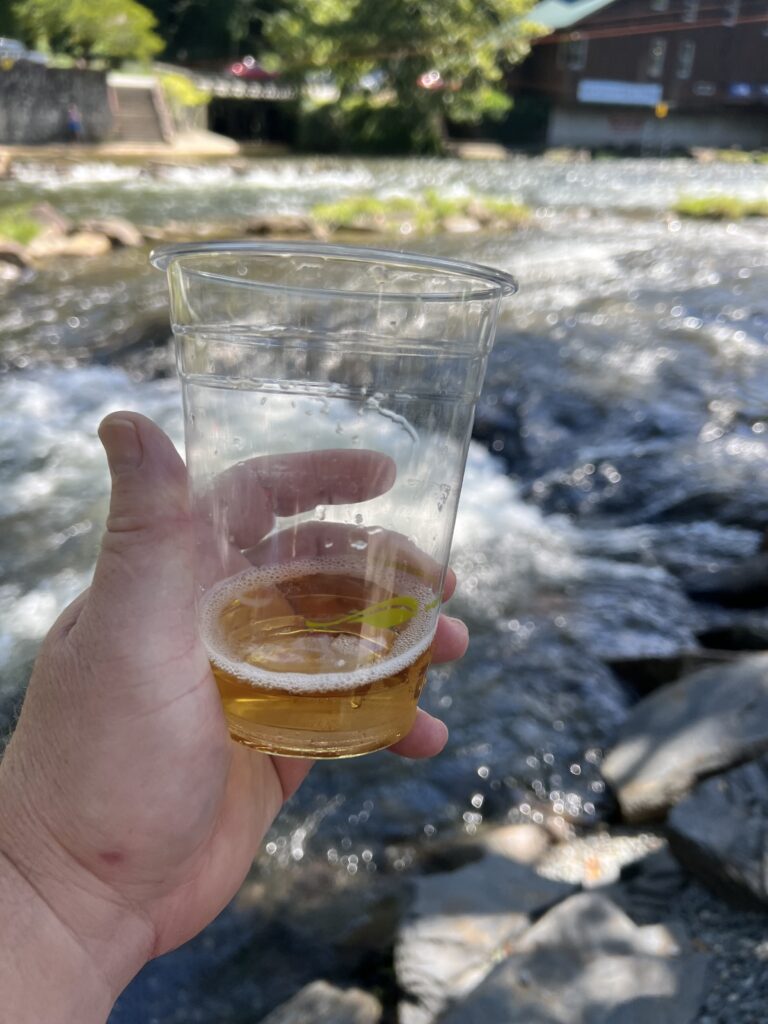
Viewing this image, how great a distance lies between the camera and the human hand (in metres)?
1.10

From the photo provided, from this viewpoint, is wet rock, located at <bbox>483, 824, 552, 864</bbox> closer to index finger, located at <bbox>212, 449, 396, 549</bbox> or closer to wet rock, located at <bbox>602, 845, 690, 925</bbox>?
wet rock, located at <bbox>602, 845, 690, 925</bbox>

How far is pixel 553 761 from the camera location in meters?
2.96

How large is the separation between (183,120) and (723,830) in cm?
2590

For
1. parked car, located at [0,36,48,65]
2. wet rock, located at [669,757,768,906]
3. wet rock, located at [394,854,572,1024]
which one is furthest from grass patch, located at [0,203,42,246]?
parked car, located at [0,36,48,65]

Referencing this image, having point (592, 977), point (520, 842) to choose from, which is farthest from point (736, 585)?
point (592, 977)

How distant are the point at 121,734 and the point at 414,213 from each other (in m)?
11.5

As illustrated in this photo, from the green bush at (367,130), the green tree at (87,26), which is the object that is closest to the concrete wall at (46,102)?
the green tree at (87,26)

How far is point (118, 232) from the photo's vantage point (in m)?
9.84

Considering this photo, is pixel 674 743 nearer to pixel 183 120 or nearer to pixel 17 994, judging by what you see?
pixel 17 994

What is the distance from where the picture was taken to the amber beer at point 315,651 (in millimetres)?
1027

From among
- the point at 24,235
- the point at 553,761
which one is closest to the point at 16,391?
the point at 24,235

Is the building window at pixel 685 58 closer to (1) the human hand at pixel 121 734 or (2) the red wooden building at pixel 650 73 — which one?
(2) the red wooden building at pixel 650 73

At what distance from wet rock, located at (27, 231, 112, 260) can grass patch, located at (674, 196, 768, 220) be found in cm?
844

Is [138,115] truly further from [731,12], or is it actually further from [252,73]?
[731,12]
